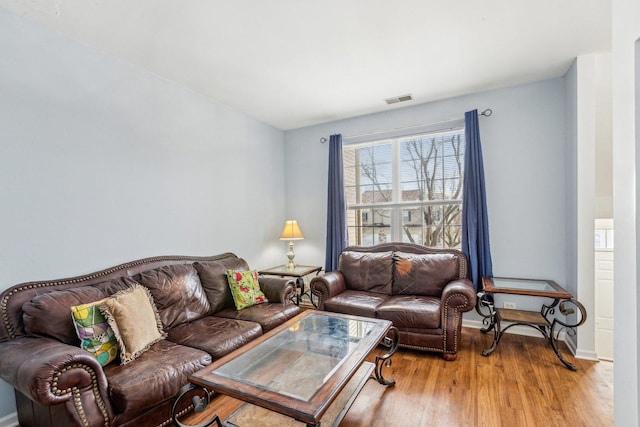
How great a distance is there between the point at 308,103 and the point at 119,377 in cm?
313

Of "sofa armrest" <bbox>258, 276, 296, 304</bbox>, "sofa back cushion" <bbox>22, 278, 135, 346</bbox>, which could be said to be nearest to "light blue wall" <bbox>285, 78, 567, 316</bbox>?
"sofa armrest" <bbox>258, 276, 296, 304</bbox>

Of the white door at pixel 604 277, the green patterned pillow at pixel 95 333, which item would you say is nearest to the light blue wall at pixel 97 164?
the green patterned pillow at pixel 95 333

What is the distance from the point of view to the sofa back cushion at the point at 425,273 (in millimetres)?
3158

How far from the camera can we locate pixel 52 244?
6.85 feet

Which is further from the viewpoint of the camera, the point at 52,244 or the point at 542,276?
the point at 542,276

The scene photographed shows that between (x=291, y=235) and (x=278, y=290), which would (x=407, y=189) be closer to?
(x=291, y=235)

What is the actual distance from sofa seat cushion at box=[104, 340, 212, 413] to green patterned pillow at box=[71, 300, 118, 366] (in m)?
0.08

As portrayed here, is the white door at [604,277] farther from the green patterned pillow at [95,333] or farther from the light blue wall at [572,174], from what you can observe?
the green patterned pillow at [95,333]

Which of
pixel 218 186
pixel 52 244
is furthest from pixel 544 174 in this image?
pixel 52 244

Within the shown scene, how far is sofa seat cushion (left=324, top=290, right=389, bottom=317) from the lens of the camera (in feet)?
9.40

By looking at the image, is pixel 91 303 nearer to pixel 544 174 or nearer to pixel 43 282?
pixel 43 282

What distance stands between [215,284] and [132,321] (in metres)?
0.97

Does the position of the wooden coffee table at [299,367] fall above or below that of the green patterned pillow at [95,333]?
below

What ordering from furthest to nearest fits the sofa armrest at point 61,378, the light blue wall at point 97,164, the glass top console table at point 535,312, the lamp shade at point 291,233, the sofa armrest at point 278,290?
the lamp shade at point 291,233 → the sofa armrest at point 278,290 → the glass top console table at point 535,312 → the light blue wall at point 97,164 → the sofa armrest at point 61,378
